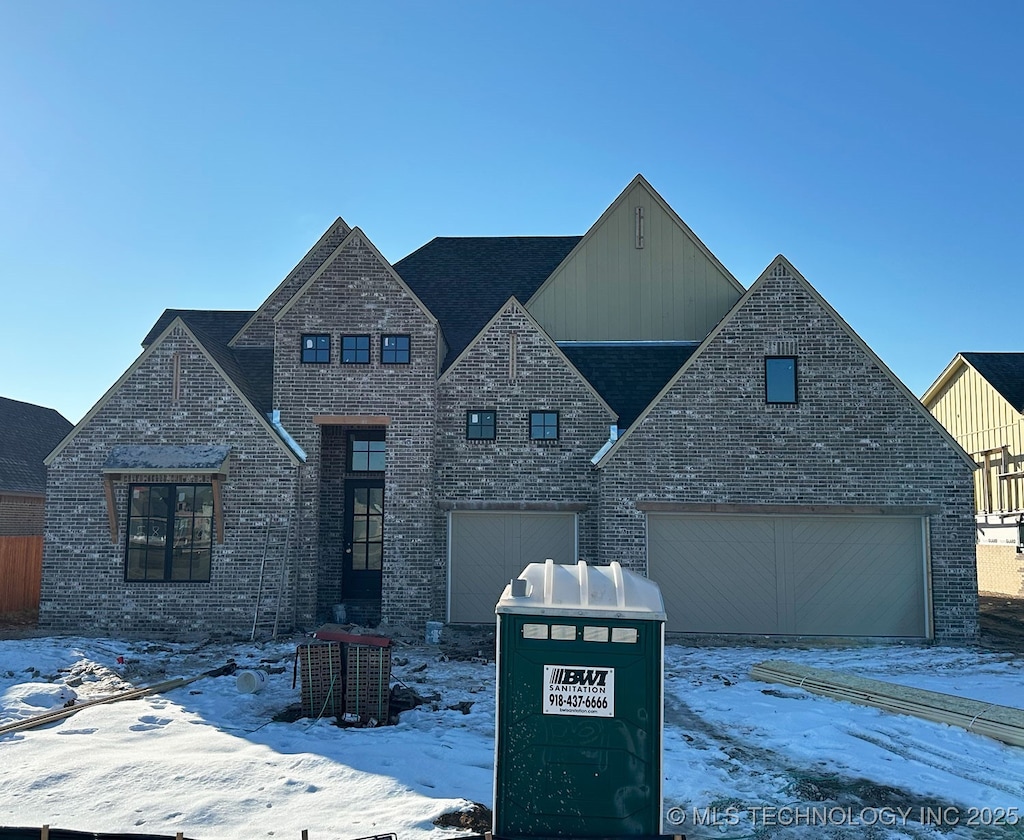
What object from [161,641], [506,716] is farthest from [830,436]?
[161,641]

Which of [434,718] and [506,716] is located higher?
[506,716]

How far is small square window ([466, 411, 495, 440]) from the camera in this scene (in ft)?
50.9

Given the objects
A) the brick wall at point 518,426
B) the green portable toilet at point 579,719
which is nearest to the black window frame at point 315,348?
the brick wall at point 518,426

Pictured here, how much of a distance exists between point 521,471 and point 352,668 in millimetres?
7137

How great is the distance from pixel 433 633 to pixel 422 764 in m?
6.91

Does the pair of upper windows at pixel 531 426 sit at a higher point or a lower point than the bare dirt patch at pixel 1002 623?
higher

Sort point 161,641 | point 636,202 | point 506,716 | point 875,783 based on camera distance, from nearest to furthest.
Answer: point 506,716 < point 875,783 < point 161,641 < point 636,202

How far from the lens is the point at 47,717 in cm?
848

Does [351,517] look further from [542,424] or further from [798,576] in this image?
[798,576]

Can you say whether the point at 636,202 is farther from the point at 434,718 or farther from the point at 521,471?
the point at 434,718

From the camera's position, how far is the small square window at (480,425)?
50.9ft

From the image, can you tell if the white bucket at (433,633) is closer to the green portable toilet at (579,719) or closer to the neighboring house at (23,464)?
the green portable toilet at (579,719)

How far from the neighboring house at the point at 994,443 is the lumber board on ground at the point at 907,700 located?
683 inches

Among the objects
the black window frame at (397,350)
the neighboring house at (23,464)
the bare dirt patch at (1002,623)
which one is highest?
the black window frame at (397,350)
